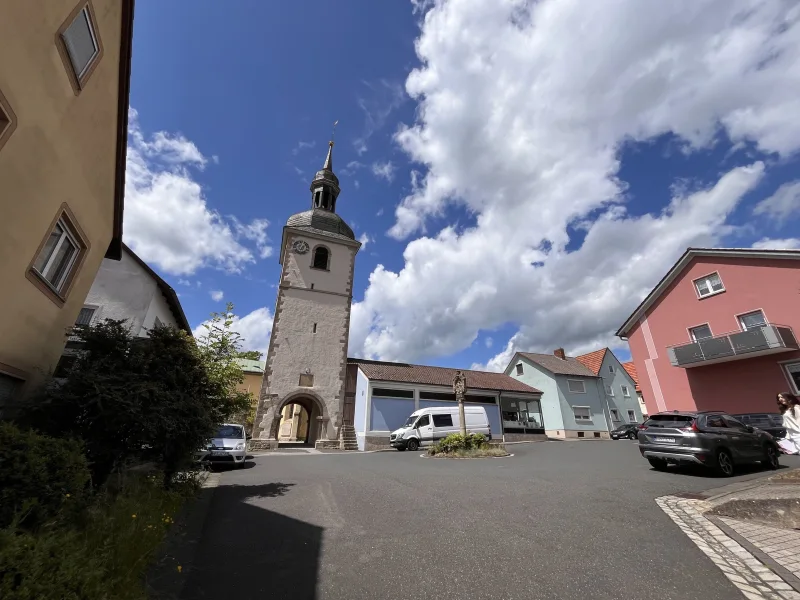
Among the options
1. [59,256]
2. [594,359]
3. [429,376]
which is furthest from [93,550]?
[594,359]

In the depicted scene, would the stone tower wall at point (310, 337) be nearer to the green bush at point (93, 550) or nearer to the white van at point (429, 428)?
the white van at point (429, 428)

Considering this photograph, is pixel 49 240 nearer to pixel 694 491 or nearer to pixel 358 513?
pixel 358 513

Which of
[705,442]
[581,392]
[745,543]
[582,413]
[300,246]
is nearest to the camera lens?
[745,543]

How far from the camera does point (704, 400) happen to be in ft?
64.5

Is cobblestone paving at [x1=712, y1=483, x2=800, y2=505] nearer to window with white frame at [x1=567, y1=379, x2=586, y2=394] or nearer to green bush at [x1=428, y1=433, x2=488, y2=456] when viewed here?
green bush at [x1=428, y1=433, x2=488, y2=456]

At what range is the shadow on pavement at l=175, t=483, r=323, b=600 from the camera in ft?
11.5

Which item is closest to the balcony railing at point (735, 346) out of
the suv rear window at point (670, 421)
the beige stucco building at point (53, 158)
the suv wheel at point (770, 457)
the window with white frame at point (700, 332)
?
the window with white frame at point (700, 332)

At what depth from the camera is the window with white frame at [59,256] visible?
6320mm

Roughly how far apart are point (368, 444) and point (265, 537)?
773 inches

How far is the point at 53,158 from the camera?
566 centimetres

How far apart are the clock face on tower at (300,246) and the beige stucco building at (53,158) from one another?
766 inches

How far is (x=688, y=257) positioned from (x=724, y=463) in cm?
1702

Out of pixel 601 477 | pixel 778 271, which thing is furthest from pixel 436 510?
pixel 778 271

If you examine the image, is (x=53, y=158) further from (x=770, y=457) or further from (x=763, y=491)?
(x=770, y=457)
